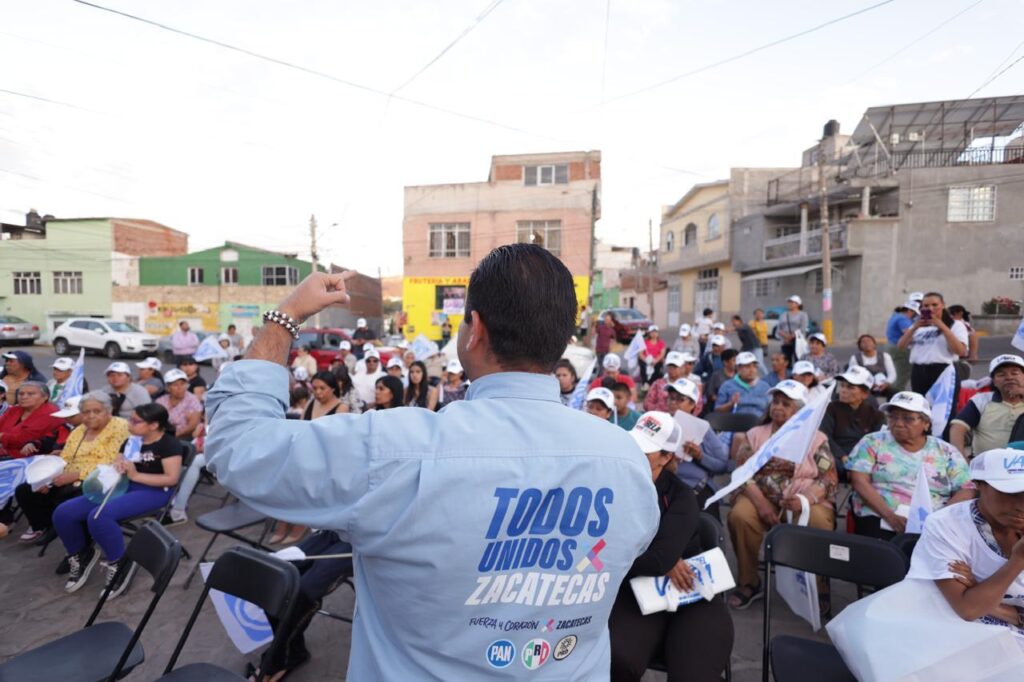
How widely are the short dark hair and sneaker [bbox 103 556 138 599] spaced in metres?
3.05

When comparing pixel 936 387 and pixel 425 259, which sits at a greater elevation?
pixel 425 259

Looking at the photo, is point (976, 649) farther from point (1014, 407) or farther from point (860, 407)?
point (860, 407)

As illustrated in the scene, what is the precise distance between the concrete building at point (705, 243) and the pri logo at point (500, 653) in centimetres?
3171

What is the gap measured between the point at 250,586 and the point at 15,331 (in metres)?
29.2

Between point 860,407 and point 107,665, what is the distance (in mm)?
6025

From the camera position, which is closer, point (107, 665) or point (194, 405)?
point (107, 665)

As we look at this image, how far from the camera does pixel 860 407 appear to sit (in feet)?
17.5

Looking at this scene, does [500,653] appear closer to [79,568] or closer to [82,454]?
[79,568]

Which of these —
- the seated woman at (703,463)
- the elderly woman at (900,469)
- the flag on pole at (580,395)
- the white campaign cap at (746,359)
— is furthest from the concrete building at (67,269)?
the elderly woman at (900,469)

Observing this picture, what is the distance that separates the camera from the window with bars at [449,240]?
87.5 ft

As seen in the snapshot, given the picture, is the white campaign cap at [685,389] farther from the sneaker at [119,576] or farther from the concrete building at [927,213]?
the concrete building at [927,213]

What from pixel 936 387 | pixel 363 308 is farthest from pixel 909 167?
pixel 363 308

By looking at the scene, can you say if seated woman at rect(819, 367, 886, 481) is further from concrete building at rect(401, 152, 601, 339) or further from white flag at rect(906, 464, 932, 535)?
concrete building at rect(401, 152, 601, 339)

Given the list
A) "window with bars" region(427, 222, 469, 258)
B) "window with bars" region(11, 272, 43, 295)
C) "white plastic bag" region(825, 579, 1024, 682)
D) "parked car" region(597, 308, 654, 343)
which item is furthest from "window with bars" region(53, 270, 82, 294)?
"white plastic bag" region(825, 579, 1024, 682)
